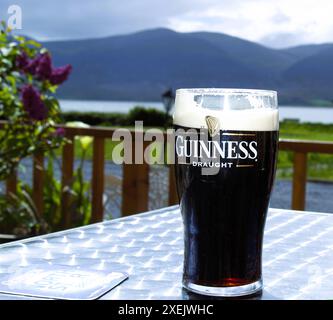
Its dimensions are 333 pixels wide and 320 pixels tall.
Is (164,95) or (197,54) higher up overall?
(197,54)

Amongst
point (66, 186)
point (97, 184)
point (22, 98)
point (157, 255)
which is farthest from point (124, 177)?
point (157, 255)

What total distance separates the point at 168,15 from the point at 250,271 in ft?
115

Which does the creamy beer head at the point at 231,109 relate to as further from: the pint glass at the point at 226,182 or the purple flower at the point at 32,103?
the purple flower at the point at 32,103

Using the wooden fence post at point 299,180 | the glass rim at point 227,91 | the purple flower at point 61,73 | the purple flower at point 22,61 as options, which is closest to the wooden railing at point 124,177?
the wooden fence post at point 299,180

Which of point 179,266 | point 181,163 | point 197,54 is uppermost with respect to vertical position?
point 197,54

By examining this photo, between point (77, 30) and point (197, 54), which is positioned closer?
point (77, 30)

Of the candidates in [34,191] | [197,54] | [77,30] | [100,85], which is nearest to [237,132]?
[34,191]

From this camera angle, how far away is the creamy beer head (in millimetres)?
640

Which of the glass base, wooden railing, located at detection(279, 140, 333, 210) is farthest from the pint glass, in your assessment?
wooden railing, located at detection(279, 140, 333, 210)

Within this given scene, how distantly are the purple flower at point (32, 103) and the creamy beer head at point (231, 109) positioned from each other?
8.04ft

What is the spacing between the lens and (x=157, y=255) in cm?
82

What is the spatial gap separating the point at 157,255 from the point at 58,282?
197 mm

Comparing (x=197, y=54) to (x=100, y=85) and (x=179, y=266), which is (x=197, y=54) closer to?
(x=100, y=85)

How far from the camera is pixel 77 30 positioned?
30.5m
